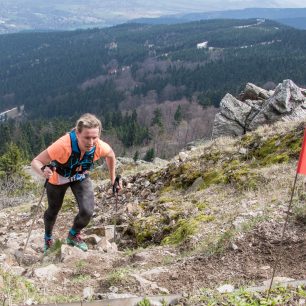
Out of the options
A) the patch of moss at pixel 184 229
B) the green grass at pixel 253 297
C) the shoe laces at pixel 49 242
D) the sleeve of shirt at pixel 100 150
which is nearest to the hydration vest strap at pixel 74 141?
the sleeve of shirt at pixel 100 150

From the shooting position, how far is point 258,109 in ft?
69.2

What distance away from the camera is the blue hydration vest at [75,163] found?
616 cm

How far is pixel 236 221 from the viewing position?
685cm

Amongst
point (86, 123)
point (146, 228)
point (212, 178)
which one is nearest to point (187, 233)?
point (146, 228)

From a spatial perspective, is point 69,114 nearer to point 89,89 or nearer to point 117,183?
point 89,89

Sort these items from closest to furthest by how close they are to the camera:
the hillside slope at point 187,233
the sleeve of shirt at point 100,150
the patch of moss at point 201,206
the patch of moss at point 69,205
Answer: the hillside slope at point 187,233, the sleeve of shirt at point 100,150, the patch of moss at point 201,206, the patch of moss at point 69,205

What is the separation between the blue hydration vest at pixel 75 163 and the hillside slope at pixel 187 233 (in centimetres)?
123

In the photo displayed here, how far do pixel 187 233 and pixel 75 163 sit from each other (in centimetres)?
235

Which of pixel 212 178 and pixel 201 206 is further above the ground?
pixel 201 206

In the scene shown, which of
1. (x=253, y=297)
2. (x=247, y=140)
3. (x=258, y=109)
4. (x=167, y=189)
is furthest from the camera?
(x=258, y=109)

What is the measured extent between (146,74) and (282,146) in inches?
7337

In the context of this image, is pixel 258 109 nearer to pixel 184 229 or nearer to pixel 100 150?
pixel 184 229

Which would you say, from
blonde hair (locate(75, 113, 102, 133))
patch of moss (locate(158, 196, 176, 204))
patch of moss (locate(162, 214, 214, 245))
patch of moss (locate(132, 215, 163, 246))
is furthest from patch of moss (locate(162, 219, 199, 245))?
blonde hair (locate(75, 113, 102, 133))

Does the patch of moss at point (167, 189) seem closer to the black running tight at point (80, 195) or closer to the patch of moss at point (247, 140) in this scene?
the patch of moss at point (247, 140)
